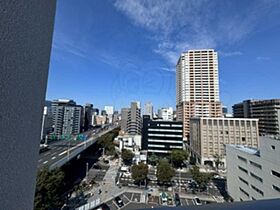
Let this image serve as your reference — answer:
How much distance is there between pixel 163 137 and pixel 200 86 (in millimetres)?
8296

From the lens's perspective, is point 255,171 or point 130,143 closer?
point 255,171

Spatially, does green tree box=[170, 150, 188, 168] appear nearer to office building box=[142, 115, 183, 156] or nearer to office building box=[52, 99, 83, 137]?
office building box=[142, 115, 183, 156]

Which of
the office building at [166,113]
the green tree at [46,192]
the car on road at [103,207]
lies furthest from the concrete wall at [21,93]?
the office building at [166,113]

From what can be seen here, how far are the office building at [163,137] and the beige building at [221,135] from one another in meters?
1.64

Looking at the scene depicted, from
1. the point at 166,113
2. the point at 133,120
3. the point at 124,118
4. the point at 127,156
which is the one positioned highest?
the point at 166,113

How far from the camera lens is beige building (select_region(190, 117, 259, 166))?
12.7m

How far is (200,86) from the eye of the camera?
64.4 feet

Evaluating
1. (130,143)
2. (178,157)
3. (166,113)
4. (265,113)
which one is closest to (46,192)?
(178,157)

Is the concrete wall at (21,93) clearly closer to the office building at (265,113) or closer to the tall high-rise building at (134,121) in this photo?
the office building at (265,113)

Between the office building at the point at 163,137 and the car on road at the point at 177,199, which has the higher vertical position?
the office building at the point at 163,137

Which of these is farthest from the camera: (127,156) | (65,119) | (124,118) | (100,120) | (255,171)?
(100,120)

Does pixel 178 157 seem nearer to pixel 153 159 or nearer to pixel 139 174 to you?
pixel 153 159

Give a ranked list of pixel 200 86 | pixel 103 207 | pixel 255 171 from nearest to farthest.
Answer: pixel 255 171 → pixel 103 207 → pixel 200 86

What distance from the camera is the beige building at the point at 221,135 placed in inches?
501
